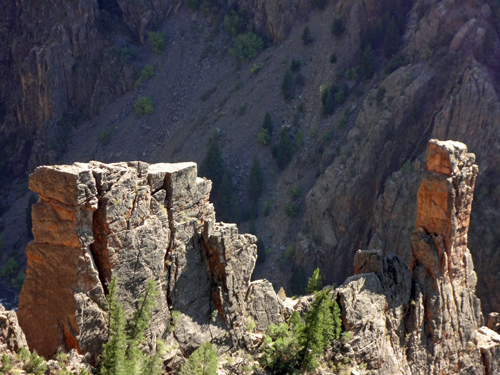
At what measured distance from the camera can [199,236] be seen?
119 feet

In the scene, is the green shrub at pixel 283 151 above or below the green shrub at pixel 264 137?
below

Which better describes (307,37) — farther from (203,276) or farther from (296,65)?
(203,276)

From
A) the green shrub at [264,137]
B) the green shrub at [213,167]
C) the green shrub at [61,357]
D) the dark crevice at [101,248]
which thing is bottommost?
the green shrub at [61,357]

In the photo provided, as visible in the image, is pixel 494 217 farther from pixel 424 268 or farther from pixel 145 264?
pixel 145 264

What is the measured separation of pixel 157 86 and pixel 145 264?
85486mm

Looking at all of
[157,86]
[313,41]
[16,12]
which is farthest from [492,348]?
[16,12]

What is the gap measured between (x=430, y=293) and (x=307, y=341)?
11494mm

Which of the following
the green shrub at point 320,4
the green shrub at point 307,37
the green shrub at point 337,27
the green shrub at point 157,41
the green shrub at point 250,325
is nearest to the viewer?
the green shrub at point 250,325

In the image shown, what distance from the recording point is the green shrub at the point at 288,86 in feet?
336

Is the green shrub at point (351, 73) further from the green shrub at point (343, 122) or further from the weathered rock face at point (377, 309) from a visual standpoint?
the weathered rock face at point (377, 309)

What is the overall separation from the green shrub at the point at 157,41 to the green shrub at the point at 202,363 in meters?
93.6

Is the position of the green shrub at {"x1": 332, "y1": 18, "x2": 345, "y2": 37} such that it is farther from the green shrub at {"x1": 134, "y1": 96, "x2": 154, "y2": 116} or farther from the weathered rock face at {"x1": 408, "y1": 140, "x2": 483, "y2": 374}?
the weathered rock face at {"x1": 408, "y1": 140, "x2": 483, "y2": 374}

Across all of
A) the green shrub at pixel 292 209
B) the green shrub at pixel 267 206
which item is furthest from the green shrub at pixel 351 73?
the green shrub at pixel 267 206

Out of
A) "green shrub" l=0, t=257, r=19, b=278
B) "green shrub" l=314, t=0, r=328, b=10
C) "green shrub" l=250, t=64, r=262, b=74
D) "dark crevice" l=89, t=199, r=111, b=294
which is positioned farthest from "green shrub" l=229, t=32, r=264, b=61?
"dark crevice" l=89, t=199, r=111, b=294
